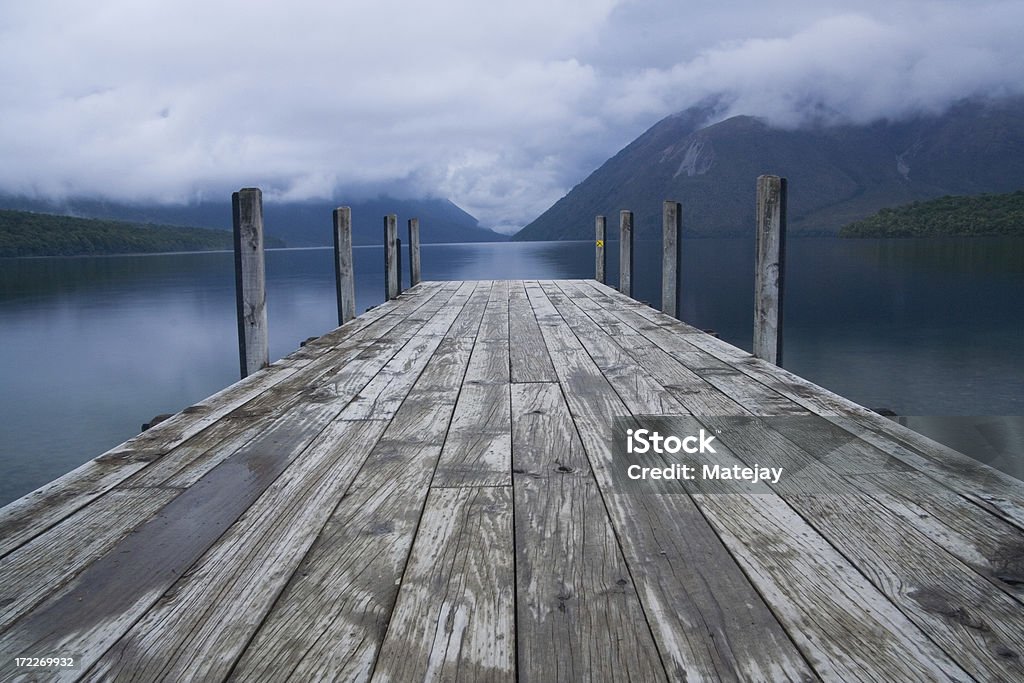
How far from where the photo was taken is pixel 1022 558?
5.45ft

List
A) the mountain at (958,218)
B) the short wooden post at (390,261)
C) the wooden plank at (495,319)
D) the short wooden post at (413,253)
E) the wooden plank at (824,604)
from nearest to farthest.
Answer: the wooden plank at (824,604), the wooden plank at (495,319), the short wooden post at (390,261), the short wooden post at (413,253), the mountain at (958,218)

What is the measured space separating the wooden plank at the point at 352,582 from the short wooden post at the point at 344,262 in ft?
16.3

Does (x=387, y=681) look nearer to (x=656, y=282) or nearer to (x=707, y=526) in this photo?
(x=707, y=526)

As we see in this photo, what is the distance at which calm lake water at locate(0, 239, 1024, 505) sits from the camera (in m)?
11.4

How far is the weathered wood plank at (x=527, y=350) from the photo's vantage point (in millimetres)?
3838

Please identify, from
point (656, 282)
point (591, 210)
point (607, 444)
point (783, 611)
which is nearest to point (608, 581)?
point (783, 611)

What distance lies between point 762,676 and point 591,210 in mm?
202425

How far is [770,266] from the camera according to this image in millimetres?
4648

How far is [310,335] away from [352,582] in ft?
58.0

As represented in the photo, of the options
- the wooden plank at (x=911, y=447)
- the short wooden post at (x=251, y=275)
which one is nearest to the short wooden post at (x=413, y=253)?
the short wooden post at (x=251, y=275)

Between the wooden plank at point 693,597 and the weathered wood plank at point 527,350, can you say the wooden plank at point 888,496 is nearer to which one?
the wooden plank at point 693,597

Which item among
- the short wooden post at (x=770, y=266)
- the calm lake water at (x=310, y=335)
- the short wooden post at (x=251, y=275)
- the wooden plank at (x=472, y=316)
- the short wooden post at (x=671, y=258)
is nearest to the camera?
the short wooden post at (x=251, y=275)

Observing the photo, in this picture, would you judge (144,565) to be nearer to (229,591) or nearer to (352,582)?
(229,591)

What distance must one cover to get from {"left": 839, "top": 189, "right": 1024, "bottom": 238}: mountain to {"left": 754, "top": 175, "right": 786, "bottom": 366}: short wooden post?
62.8m
